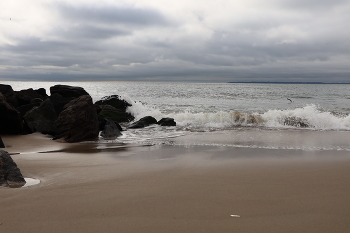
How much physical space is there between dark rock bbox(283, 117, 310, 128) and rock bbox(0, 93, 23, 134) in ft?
36.1

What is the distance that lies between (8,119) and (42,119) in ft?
3.90

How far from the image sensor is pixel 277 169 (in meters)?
5.12

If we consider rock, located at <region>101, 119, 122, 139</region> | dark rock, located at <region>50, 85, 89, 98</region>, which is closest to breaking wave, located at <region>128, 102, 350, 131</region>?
rock, located at <region>101, 119, 122, 139</region>

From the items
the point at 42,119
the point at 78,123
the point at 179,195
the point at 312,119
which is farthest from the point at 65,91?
the point at 179,195

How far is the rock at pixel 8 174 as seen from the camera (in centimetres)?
373

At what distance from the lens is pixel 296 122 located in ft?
43.0

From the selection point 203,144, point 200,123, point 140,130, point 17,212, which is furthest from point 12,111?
point 200,123

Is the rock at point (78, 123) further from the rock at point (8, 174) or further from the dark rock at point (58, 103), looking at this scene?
the rock at point (8, 174)

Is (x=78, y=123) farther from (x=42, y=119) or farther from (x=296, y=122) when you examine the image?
(x=296, y=122)

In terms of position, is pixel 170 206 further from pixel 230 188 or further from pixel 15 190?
pixel 15 190

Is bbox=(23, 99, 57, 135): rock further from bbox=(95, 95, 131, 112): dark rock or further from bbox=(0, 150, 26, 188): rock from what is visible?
bbox=(95, 95, 131, 112): dark rock

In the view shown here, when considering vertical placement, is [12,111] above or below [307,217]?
above

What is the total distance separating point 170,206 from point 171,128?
9063 mm

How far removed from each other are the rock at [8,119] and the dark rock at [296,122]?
10990mm
